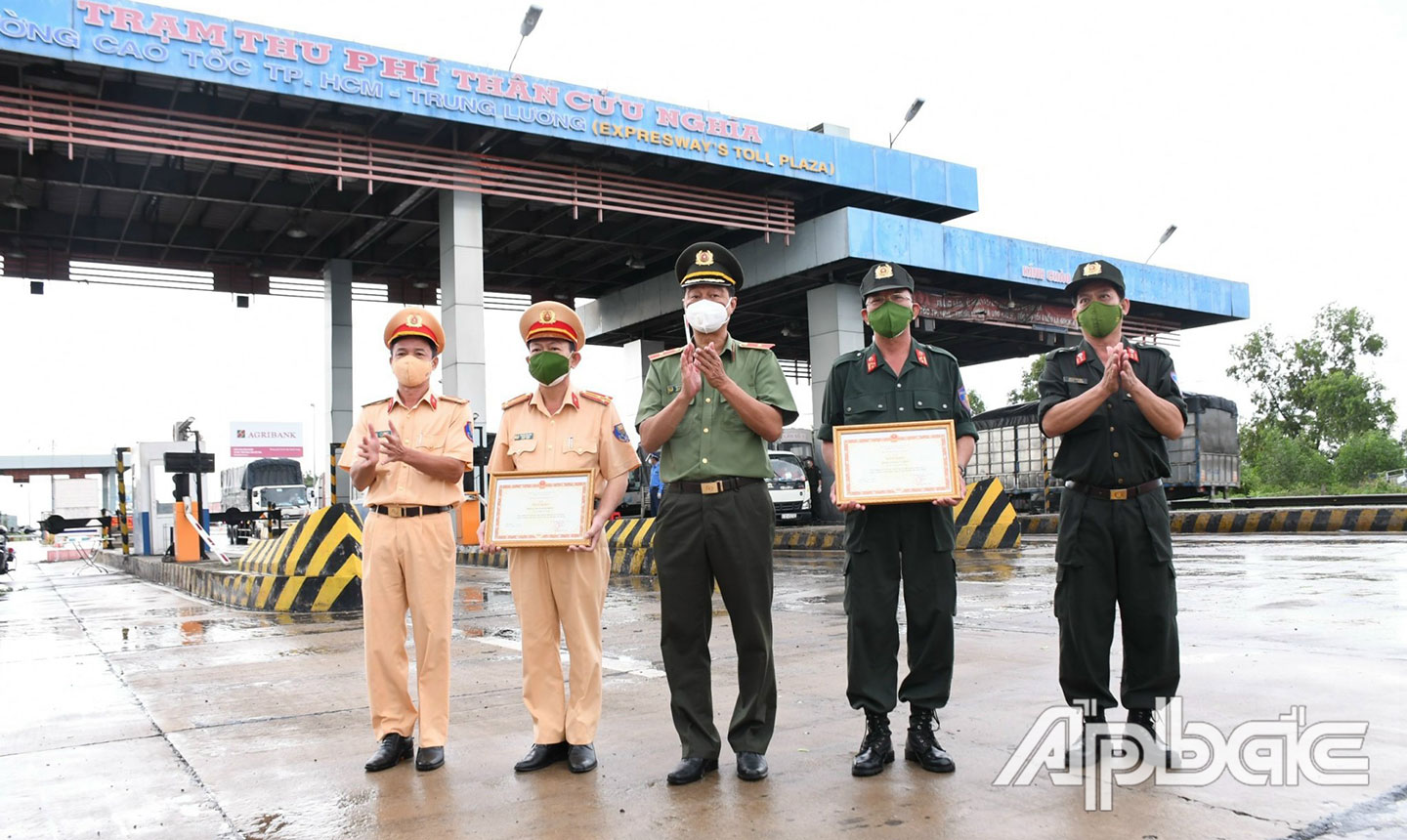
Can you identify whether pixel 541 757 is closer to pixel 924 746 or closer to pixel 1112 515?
pixel 924 746

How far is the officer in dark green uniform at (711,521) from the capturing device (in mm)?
3922

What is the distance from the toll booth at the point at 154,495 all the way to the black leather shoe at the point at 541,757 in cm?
1796

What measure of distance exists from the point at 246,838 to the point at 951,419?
293cm

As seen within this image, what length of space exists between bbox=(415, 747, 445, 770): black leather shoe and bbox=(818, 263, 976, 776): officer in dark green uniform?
166 centimetres

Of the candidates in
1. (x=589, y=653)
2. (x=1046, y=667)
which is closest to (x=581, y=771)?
(x=589, y=653)

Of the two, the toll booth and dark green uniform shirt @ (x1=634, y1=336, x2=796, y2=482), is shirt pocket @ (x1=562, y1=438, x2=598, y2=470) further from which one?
the toll booth

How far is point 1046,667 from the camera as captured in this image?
18.7 feet

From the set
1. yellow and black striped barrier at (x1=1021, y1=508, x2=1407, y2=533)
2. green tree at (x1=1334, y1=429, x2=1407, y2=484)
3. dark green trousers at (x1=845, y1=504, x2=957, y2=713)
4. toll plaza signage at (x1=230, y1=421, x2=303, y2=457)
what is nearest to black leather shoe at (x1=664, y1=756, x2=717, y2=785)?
dark green trousers at (x1=845, y1=504, x2=957, y2=713)

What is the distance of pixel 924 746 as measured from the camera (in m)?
3.87

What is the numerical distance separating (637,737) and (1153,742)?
210 centimetres

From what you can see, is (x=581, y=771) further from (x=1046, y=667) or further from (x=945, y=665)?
(x=1046, y=667)

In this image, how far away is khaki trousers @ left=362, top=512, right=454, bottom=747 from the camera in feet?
14.2

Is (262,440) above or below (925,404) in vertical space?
above

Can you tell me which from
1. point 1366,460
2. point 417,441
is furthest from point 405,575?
point 1366,460
